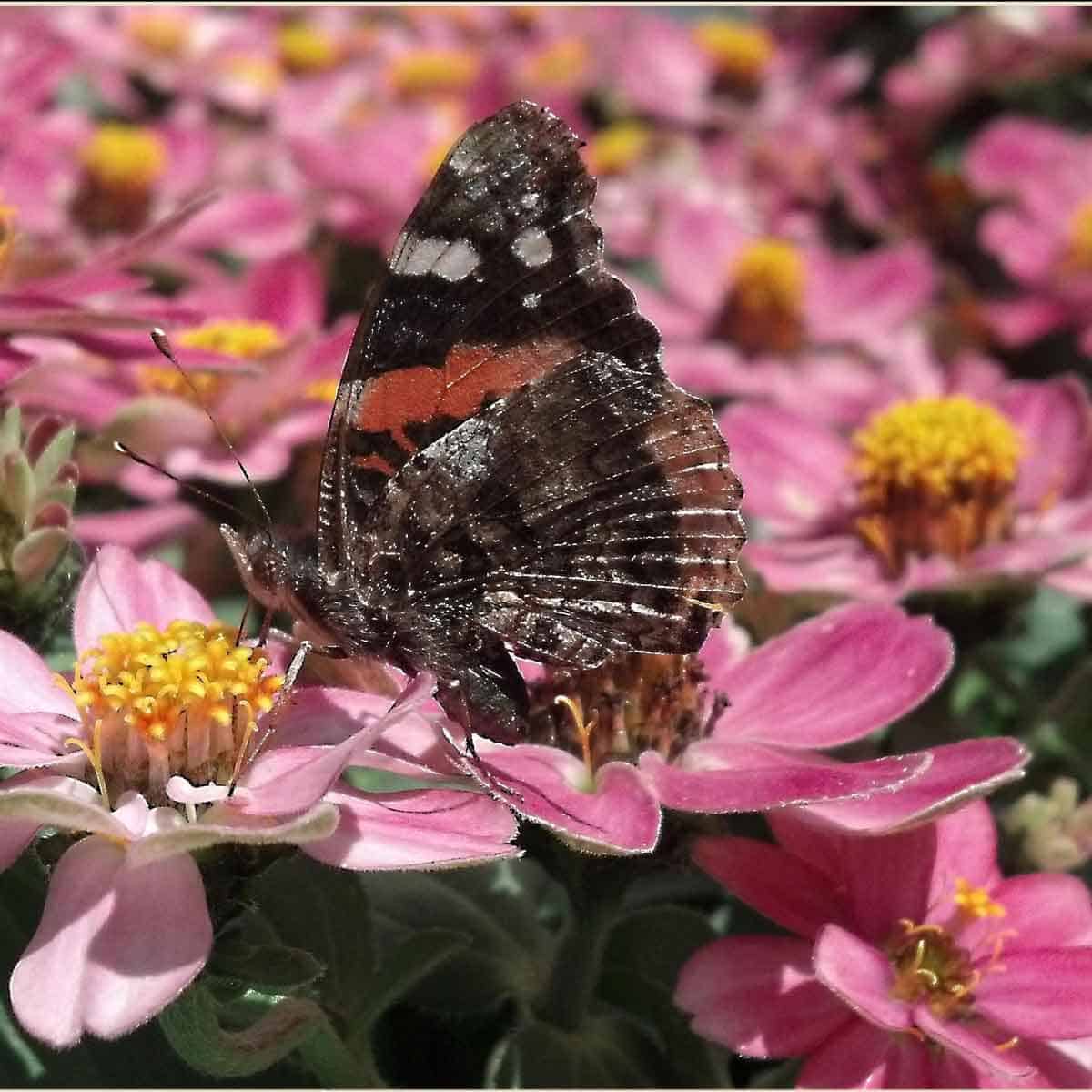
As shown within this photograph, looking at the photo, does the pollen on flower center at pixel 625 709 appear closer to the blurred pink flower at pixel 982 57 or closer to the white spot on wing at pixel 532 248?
the white spot on wing at pixel 532 248

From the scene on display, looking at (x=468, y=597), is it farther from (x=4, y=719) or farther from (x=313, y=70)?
(x=313, y=70)

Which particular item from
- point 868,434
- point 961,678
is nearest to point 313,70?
point 868,434

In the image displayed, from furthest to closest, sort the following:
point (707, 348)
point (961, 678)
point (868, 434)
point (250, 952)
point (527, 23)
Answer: point (527, 23) → point (707, 348) → point (868, 434) → point (961, 678) → point (250, 952)

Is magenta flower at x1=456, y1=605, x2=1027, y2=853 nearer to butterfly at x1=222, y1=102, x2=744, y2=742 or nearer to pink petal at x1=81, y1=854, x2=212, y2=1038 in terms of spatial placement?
butterfly at x1=222, y1=102, x2=744, y2=742

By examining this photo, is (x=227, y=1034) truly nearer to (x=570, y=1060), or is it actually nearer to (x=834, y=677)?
(x=570, y=1060)

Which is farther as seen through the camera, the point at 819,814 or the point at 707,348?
the point at 707,348

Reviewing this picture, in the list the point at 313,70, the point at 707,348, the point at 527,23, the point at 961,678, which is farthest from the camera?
the point at 527,23

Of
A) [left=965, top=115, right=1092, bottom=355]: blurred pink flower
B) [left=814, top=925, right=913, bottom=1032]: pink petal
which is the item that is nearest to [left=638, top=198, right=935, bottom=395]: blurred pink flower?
[left=965, top=115, right=1092, bottom=355]: blurred pink flower
